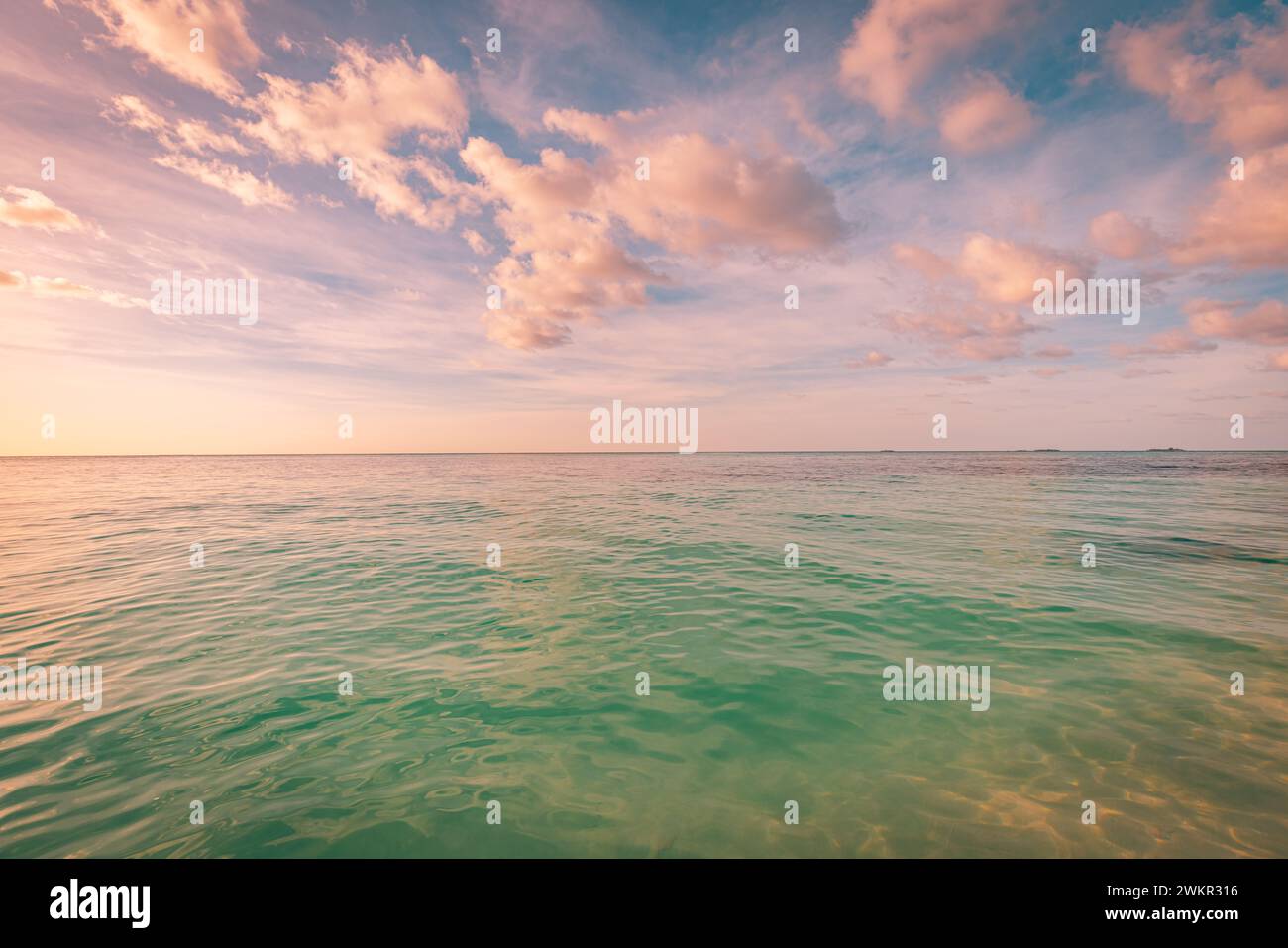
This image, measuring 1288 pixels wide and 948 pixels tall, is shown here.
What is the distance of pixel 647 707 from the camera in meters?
6.95

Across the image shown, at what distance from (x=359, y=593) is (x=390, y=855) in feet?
28.4

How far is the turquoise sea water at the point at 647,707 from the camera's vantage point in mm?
4719

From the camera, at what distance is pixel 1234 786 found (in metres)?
5.08

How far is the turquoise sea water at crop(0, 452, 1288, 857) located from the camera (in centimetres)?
472

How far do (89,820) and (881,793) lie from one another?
7.51 m

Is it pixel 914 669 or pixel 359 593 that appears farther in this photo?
pixel 359 593

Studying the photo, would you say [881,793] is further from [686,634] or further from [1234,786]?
[686,634]
